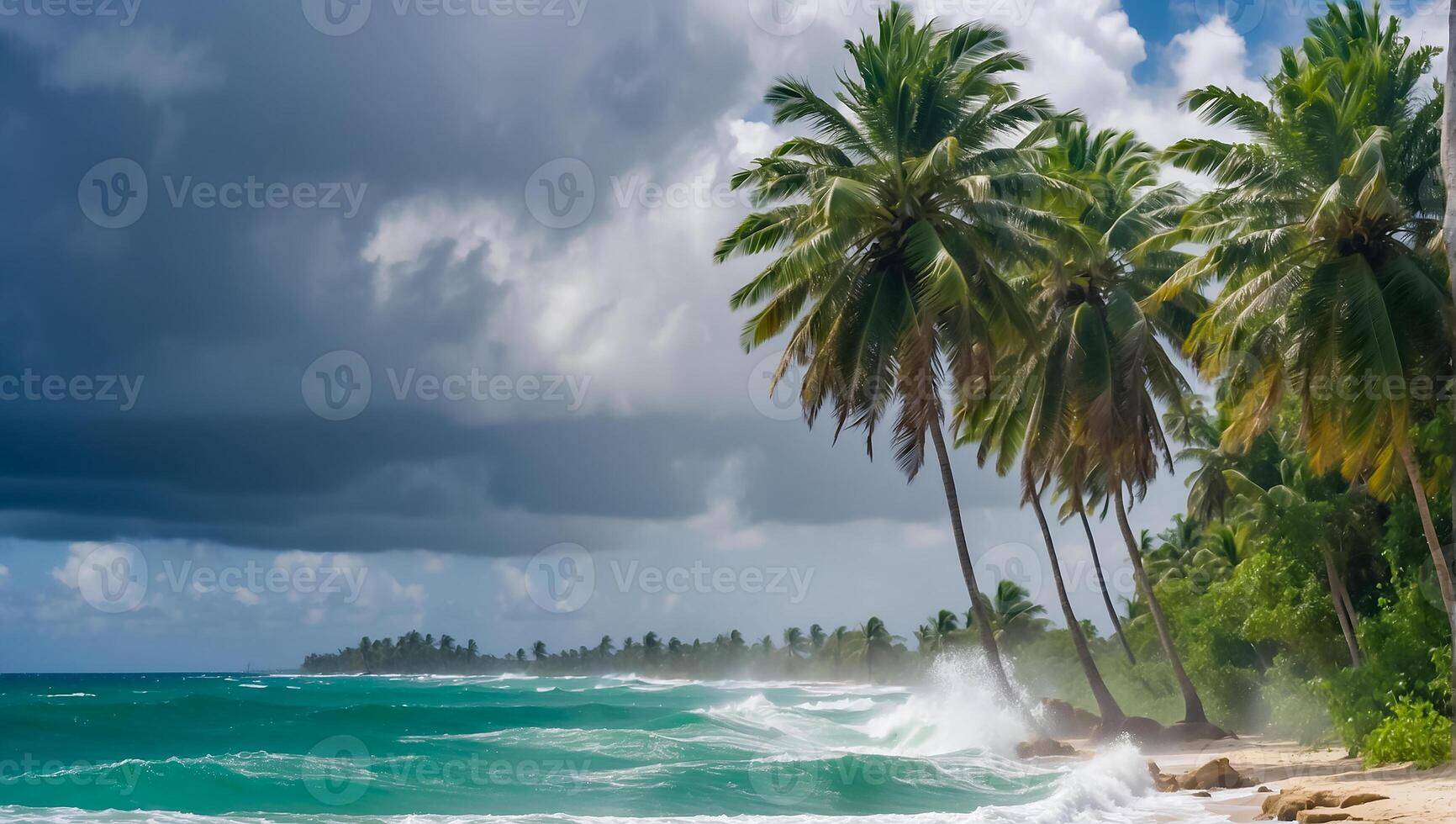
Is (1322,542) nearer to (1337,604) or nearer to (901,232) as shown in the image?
(1337,604)

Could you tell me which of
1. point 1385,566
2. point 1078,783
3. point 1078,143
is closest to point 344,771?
point 1078,783

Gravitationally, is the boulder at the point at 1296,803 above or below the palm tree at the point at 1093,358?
below

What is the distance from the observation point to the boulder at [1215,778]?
1545 cm

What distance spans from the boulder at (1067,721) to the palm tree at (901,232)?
263 inches

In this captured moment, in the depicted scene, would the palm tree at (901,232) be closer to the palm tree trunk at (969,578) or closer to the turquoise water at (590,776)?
the palm tree trunk at (969,578)

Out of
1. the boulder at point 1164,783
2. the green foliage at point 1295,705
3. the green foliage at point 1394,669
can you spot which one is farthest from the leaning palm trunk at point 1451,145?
the green foliage at point 1295,705

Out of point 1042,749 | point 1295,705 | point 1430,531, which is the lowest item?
point 1042,749
